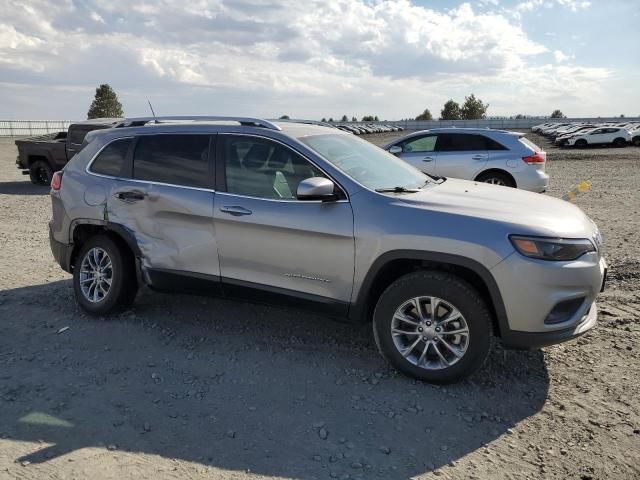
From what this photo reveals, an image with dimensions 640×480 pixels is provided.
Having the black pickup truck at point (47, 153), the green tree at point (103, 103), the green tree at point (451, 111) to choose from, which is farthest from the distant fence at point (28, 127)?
the green tree at point (451, 111)

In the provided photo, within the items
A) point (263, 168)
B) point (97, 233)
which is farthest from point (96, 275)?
point (263, 168)

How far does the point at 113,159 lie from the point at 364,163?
239cm

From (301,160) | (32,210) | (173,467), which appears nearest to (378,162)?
(301,160)

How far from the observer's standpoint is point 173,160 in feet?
16.3

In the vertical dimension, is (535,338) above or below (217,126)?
below

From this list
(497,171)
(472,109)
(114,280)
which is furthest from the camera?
(472,109)

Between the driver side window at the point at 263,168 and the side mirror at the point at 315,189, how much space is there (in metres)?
0.21

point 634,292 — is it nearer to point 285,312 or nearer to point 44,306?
point 285,312

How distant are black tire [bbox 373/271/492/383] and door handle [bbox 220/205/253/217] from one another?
4.17ft

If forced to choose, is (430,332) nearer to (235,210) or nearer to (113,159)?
(235,210)

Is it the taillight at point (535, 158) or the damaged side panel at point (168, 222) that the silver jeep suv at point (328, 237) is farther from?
the taillight at point (535, 158)

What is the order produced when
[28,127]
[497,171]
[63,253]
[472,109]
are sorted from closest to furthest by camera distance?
[63,253], [497,171], [28,127], [472,109]

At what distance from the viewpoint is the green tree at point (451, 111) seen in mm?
Result: 120625

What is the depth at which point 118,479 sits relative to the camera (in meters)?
2.93
